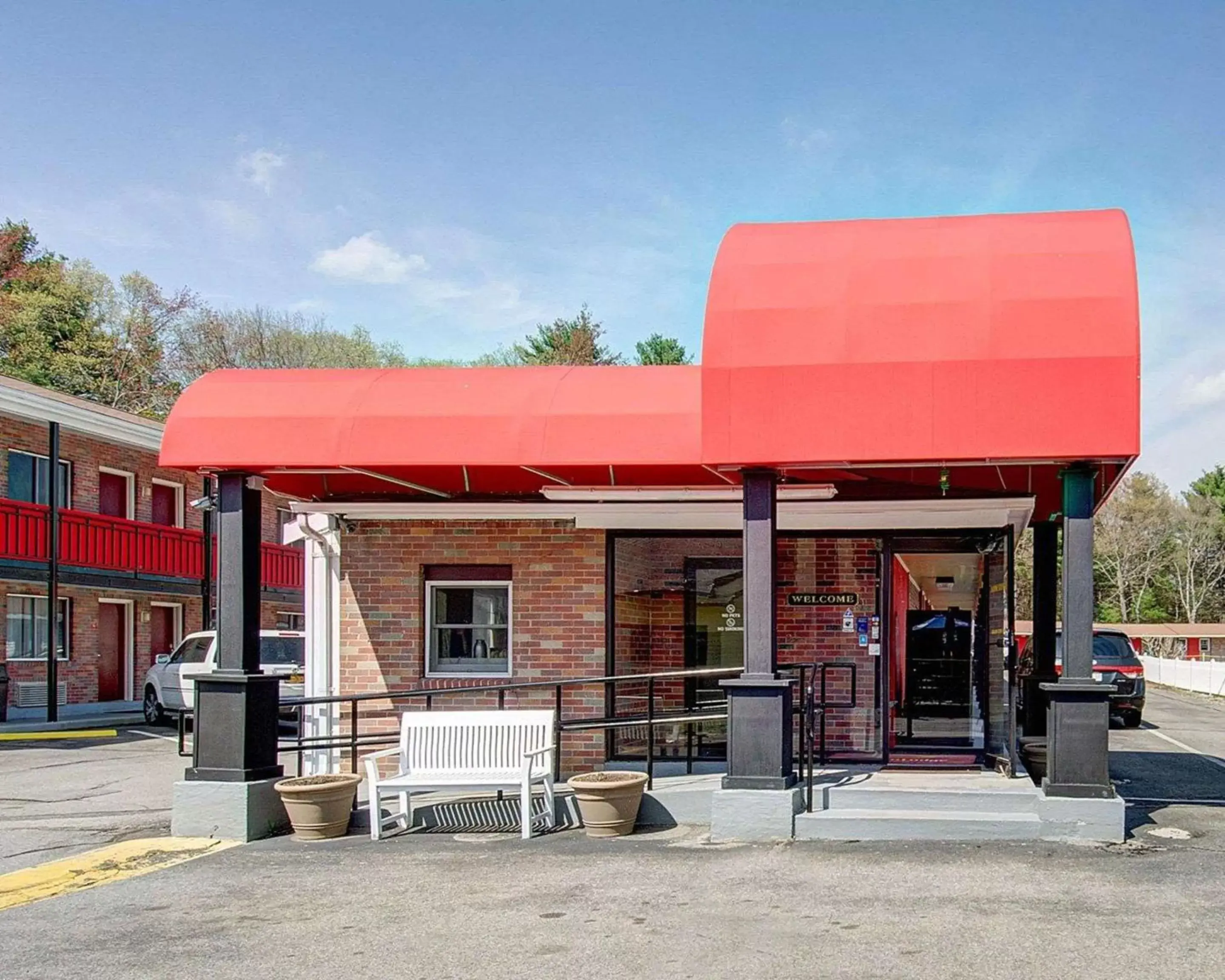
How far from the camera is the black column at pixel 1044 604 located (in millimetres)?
14562

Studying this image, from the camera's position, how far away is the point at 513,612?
1346 centimetres

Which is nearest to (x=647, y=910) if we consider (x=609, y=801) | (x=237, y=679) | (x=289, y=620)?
(x=609, y=801)

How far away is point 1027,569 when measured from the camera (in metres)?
58.1

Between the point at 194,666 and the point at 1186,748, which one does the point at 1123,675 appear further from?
the point at 194,666

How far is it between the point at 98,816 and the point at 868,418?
8.33 metres

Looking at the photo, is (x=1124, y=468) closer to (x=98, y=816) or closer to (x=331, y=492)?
(x=331, y=492)

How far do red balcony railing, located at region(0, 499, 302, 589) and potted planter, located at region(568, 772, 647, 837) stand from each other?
51.7 feet

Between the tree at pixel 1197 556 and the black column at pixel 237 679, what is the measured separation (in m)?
66.7

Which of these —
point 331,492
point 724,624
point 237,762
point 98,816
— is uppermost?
point 331,492

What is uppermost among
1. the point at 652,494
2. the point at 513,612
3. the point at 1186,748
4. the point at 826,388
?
the point at 826,388

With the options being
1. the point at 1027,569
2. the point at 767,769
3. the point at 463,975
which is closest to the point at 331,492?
the point at 767,769

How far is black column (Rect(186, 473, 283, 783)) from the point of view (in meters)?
10.9

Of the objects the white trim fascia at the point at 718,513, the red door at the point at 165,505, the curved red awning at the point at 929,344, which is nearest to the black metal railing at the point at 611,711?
the white trim fascia at the point at 718,513

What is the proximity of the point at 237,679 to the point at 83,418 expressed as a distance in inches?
752
